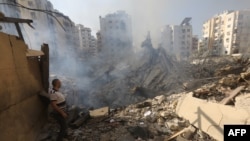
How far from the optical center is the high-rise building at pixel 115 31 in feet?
156

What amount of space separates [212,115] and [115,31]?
48.1 m

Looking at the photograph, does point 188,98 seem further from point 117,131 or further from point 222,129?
point 117,131

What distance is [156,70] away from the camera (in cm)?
1873

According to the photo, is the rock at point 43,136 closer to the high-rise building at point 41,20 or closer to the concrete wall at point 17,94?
the concrete wall at point 17,94

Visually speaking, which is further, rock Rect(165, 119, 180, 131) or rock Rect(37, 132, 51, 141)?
rock Rect(165, 119, 180, 131)

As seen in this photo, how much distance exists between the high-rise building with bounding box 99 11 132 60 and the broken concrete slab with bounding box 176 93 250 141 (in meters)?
43.5

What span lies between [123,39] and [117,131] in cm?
4526

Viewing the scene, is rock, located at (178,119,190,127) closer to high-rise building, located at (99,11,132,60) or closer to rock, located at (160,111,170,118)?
rock, located at (160,111,170,118)

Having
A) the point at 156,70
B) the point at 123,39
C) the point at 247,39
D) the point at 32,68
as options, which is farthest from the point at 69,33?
the point at 247,39

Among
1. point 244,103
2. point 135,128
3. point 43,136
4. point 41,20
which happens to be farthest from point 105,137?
point 41,20

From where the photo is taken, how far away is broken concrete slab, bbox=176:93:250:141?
295 cm

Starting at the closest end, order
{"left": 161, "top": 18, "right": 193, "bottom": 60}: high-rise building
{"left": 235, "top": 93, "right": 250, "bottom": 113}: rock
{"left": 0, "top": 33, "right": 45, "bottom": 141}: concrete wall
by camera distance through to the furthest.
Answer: {"left": 0, "top": 33, "right": 45, "bottom": 141}: concrete wall
{"left": 235, "top": 93, "right": 250, "bottom": 113}: rock
{"left": 161, "top": 18, "right": 193, "bottom": 60}: high-rise building

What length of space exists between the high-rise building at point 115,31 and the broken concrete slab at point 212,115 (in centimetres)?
4346

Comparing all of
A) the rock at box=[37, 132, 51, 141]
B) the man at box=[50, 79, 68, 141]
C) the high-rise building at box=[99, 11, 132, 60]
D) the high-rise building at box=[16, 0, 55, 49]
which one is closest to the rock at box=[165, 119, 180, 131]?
the man at box=[50, 79, 68, 141]
